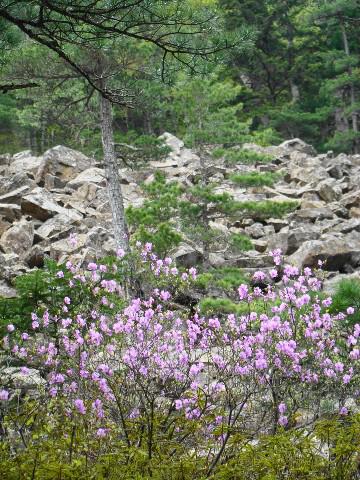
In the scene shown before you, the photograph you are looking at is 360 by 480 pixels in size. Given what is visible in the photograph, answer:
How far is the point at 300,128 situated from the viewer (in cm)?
3127

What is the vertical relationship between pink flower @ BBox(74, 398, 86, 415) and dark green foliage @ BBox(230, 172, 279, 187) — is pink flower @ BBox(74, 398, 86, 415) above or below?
above

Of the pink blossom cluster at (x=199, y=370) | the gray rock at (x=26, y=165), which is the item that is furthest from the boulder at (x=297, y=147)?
the pink blossom cluster at (x=199, y=370)

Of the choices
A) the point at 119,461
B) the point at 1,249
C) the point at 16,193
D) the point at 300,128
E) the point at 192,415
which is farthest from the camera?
the point at 300,128

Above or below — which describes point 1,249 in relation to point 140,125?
below

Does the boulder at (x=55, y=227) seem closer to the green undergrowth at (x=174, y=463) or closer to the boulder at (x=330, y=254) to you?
the boulder at (x=330, y=254)

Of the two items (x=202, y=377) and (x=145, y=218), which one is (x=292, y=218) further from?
(x=202, y=377)

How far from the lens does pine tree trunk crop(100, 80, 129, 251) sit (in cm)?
1181

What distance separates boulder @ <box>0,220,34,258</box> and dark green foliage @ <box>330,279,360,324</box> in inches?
363

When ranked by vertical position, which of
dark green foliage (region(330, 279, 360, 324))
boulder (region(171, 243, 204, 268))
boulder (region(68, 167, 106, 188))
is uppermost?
dark green foliage (region(330, 279, 360, 324))

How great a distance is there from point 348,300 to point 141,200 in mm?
12056

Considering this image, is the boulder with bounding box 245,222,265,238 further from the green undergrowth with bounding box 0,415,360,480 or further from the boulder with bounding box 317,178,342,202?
the green undergrowth with bounding box 0,415,360,480

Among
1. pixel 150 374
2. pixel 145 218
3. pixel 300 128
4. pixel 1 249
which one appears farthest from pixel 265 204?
pixel 300 128

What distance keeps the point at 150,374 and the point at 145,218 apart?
793 cm

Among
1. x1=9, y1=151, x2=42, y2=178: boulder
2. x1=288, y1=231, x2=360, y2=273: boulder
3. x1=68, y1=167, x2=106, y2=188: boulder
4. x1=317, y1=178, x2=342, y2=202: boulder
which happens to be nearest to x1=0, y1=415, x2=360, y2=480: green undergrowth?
x1=288, y1=231, x2=360, y2=273: boulder
